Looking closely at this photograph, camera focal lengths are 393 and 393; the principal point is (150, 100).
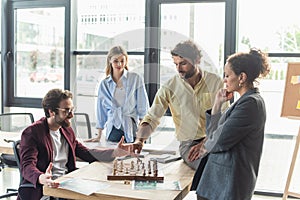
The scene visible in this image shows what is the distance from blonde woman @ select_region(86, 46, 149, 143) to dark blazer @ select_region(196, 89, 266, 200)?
0.62m

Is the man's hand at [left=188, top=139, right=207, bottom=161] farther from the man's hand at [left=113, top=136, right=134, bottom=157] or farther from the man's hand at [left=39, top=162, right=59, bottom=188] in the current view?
the man's hand at [left=39, top=162, right=59, bottom=188]

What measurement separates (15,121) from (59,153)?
69.5 inches

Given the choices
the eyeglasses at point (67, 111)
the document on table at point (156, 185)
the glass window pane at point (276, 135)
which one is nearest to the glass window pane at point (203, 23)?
the glass window pane at point (276, 135)

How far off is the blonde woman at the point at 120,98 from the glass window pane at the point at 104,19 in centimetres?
159

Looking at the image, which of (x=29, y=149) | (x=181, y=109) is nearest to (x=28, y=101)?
(x=29, y=149)

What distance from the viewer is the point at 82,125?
9.14ft

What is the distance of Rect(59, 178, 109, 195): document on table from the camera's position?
1859mm

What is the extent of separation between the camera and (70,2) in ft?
14.6

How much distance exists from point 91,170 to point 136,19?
2.30 metres

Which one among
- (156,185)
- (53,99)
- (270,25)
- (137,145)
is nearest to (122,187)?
(156,185)

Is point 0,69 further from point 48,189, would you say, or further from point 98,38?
point 48,189

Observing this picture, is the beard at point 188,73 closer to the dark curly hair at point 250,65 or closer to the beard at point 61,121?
the dark curly hair at point 250,65

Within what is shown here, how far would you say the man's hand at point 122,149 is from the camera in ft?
8.07

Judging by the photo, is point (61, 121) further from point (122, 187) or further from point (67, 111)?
point (122, 187)
